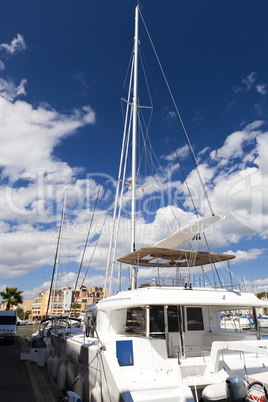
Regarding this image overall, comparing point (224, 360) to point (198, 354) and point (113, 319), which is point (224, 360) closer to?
point (198, 354)

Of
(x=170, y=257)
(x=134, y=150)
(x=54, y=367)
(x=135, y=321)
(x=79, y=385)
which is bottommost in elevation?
(x=54, y=367)

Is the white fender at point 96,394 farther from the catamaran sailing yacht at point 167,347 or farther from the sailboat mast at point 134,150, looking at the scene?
the sailboat mast at point 134,150

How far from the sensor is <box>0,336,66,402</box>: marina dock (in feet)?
26.9

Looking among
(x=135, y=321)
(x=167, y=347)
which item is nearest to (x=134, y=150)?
(x=135, y=321)

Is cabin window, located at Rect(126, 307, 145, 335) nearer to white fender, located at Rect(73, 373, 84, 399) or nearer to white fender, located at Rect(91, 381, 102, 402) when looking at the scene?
white fender, located at Rect(73, 373, 84, 399)

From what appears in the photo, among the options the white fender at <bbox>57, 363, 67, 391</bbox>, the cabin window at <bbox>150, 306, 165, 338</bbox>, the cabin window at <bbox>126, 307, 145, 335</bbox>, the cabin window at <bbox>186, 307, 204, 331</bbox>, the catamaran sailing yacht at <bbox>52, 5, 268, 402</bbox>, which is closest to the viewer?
the catamaran sailing yacht at <bbox>52, 5, 268, 402</bbox>

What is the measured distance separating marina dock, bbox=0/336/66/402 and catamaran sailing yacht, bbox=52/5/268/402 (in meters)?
0.86

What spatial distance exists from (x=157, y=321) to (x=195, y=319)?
50.3 inches

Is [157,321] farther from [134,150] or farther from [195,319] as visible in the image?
[134,150]

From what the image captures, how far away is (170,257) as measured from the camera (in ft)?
34.1

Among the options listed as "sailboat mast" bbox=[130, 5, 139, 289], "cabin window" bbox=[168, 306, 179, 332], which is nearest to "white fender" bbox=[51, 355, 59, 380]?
"sailboat mast" bbox=[130, 5, 139, 289]

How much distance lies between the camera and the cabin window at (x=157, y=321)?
7667 millimetres

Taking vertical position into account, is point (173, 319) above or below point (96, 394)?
above

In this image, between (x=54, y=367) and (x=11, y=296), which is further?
(x=11, y=296)
